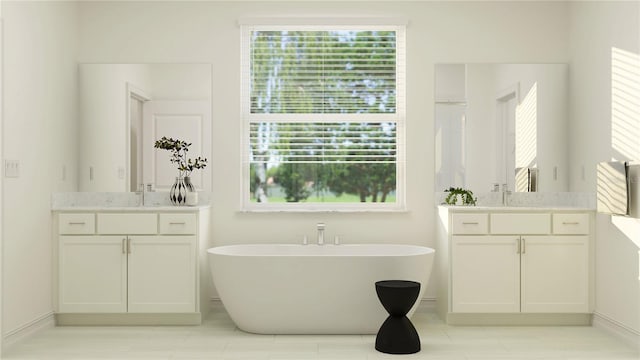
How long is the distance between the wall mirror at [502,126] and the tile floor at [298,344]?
118cm

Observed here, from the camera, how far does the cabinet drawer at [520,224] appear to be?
15.0 ft

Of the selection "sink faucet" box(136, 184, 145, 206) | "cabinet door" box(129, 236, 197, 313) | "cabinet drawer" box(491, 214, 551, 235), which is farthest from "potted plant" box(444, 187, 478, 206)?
"sink faucet" box(136, 184, 145, 206)

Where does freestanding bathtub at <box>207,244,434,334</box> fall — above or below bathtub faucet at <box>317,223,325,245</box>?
below

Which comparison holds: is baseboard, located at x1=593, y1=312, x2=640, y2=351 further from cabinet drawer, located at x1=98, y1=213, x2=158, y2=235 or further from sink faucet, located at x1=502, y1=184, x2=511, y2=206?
cabinet drawer, located at x1=98, y1=213, x2=158, y2=235

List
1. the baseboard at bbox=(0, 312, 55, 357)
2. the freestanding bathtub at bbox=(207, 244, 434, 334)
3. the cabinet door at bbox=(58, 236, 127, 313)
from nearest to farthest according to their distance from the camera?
the baseboard at bbox=(0, 312, 55, 357), the freestanding bathtub at bbox=(207, 244, 434, 334), the cabinet door at bbox=(58, 236, 127, 313)

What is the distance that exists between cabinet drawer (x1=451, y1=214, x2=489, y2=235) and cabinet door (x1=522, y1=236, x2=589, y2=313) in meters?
0.30

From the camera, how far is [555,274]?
458 cm

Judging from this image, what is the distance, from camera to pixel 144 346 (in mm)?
4055

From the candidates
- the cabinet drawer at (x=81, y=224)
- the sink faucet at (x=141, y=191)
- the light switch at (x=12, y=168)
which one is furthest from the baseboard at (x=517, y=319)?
the light switch at (x=12, y=168)

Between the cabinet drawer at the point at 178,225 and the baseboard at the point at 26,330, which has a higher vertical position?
the cabinet drawer at the point at 178,225

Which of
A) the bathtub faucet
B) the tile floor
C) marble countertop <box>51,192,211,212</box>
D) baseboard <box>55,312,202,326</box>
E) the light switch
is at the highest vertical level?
the light switch

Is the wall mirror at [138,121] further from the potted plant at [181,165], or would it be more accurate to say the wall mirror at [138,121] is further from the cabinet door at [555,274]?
the cabinet door at [555,274]

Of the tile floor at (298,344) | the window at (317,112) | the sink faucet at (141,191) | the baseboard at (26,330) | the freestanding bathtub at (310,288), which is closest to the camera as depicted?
the tile floor at (298,344)

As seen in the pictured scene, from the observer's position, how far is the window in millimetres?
5172
